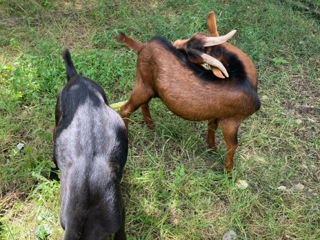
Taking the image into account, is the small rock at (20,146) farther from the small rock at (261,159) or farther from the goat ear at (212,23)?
the small rock at (261,159)

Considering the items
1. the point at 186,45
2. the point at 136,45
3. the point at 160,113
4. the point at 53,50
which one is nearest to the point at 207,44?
the point at 186,45

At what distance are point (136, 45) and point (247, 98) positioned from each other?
1339 millimetres

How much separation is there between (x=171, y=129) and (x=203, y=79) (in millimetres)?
1064

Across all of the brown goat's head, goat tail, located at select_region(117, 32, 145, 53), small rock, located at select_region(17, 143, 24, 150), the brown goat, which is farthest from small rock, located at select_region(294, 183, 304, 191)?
small rock, located at select_region(17, 143, 24, 150)

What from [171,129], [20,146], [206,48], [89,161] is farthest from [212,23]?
[20,146]

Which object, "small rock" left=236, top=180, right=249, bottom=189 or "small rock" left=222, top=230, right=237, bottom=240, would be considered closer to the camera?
"small rock" left=222, top=230, right=237, bottom=240

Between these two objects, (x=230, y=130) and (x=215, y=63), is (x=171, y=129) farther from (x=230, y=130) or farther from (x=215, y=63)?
(x=215, y=63)

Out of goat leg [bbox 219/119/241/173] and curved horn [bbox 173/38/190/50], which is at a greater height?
curved horn [bbox 173/38/190/50]

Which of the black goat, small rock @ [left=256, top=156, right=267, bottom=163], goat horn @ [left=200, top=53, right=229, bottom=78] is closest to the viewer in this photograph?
the black goat

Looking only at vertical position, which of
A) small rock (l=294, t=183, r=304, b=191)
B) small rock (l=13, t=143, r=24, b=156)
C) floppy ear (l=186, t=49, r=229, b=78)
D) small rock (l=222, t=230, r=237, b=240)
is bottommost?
small rock (l=222, t=230, r=237, b=240)

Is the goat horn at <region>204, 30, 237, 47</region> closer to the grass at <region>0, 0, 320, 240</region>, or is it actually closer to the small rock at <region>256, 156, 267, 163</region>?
the grass at <region>0, 0, 320, 240</region>

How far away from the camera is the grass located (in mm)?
3254

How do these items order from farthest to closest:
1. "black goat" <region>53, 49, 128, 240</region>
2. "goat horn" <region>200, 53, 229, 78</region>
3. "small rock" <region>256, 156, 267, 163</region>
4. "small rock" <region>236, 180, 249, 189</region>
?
1. "small rock" <region>256, 156, 267, 163</region>
2. "small rock" <region>236, 180, 249, 189</region>
3. "goat horn" <region>200, 53, 229, 78</region>
4. "black goat" <region>53, 49, 128, 240</region>

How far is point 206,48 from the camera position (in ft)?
10.8
